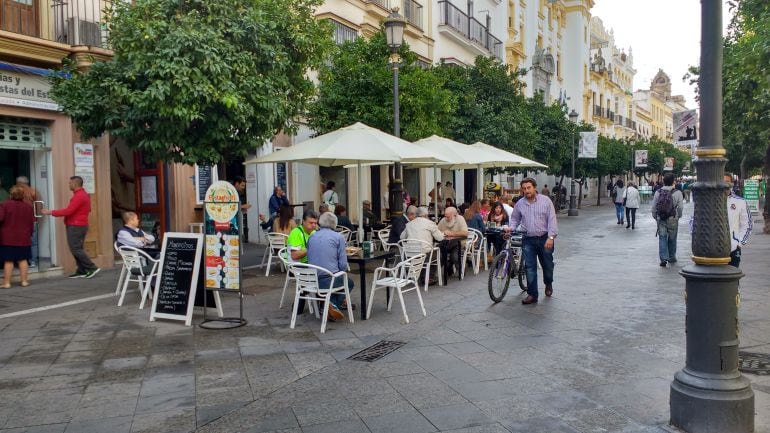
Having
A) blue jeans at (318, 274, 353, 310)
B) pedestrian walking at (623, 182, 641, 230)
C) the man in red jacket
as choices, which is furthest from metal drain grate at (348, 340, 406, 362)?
pedestrian walking at (623, 182, 641, 230)

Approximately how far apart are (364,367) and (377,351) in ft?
1.86

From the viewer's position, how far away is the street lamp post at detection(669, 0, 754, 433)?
12.9 feet

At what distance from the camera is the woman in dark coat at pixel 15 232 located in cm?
962

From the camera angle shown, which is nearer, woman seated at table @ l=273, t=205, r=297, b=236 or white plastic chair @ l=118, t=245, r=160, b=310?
white plastic chair @ l=118, t=245, r=160, b=310

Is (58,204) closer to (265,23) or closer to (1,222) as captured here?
(1,222)

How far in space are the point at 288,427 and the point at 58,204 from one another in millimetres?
8891

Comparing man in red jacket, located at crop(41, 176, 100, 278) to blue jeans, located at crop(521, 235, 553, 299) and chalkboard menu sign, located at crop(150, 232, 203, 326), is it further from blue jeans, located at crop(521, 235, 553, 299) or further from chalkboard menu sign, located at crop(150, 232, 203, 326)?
blue jeans, located at crop(521, 235, 553, 299)

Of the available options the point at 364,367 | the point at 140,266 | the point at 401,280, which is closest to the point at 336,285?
the point at 401,280

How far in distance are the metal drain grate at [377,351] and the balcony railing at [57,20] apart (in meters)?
7.62

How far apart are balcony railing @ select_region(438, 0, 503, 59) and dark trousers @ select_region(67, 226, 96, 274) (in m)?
18.0

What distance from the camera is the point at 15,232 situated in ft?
31.7

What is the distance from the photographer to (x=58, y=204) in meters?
11.3

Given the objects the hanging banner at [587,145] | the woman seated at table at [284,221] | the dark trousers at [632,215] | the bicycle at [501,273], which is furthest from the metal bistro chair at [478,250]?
the hanging banner at [587,145]

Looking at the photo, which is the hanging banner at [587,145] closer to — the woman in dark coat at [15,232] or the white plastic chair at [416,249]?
the white plastic chair at [416,249]
